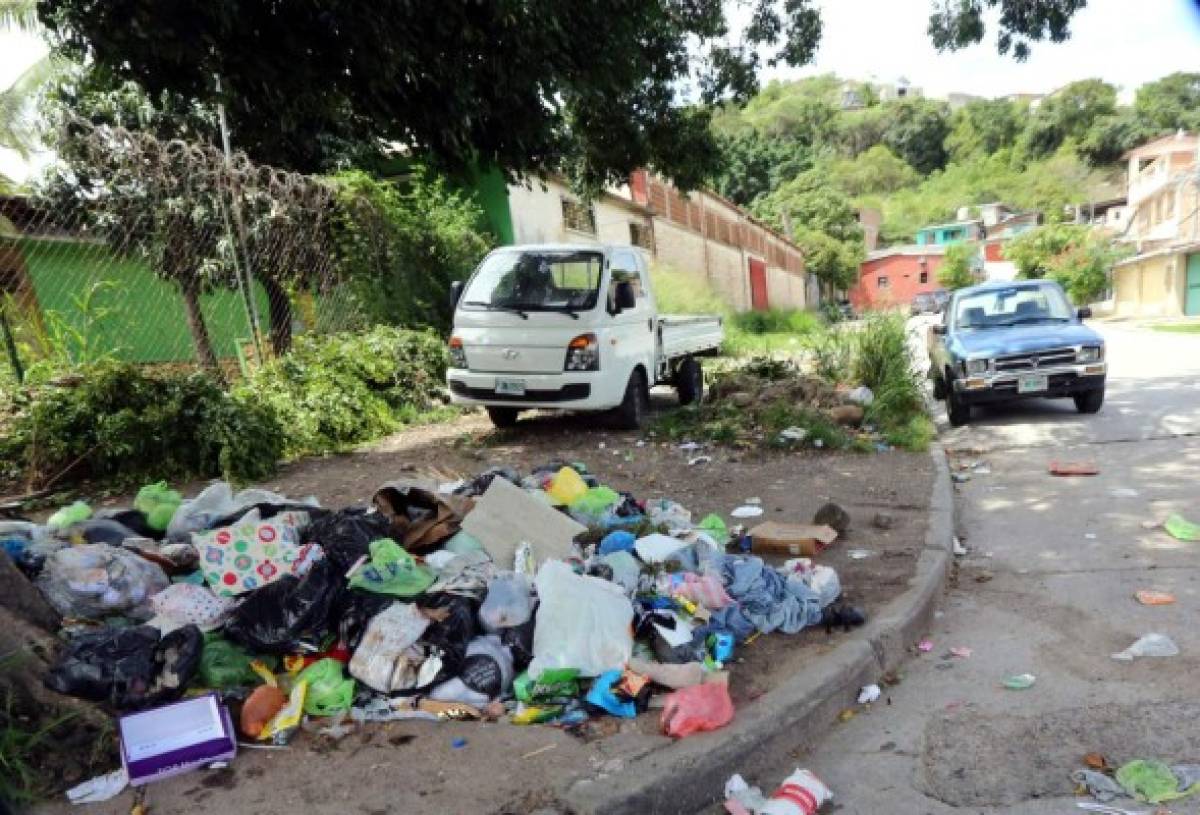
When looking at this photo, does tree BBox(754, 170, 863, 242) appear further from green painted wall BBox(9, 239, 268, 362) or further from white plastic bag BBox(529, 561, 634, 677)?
white plastic bag BBox(529, 561, 634, 677)

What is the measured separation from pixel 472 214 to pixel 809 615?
10.9 m

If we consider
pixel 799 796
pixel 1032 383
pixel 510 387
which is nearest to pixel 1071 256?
pixel 1032 383

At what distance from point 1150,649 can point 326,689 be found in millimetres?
3359

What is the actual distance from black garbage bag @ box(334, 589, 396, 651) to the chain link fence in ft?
18.3

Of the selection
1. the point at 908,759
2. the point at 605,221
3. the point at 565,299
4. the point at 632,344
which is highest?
the point at 605,221

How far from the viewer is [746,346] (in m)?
19.9

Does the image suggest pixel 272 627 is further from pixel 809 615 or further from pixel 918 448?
pixel 918 448

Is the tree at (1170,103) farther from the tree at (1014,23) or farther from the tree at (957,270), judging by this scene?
the tree at (1014,23)

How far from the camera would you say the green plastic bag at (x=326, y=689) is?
280 cm

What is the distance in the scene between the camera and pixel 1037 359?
8.30 metres

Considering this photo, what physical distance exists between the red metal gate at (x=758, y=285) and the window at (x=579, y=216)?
17185mm

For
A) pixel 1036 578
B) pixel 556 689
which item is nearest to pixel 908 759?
pixel 556 689

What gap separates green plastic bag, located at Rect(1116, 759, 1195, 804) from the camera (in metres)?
2.28

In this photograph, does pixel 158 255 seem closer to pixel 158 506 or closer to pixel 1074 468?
pixel 158 506
